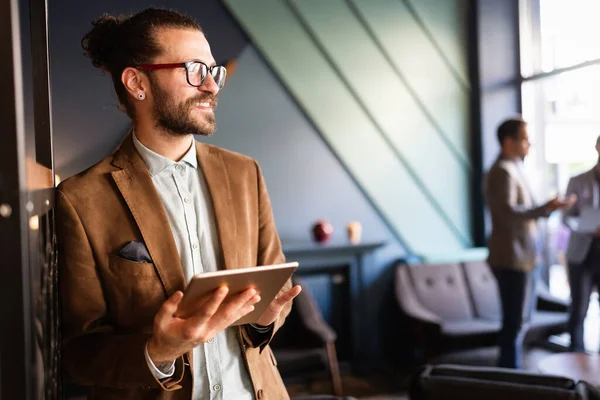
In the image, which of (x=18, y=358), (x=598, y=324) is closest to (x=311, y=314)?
(x=598, y=324)

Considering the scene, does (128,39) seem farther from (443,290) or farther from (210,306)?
(443,290)

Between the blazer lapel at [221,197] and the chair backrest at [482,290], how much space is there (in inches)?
156

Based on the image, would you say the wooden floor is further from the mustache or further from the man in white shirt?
the mustache

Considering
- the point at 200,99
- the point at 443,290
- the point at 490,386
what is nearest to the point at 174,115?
the point at 200,99

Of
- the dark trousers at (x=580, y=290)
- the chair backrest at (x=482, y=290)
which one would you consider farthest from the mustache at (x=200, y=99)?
the chair backrest at (x=482, y=290)

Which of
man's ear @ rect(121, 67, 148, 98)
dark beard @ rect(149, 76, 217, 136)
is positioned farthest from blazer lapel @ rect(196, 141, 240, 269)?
man's ear @ rect(121, 67, 148, 98)

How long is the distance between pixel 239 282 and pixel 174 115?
484 millimetres

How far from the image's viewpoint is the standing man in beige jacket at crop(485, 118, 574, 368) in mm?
3762

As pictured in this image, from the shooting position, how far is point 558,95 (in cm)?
527

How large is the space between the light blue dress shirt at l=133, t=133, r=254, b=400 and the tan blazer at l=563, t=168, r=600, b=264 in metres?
3.42

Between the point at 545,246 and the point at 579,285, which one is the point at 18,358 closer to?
the point at 579,285

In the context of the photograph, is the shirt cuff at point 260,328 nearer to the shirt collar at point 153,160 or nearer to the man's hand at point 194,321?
the man's hand at point 194,321

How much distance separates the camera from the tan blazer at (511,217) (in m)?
3.75

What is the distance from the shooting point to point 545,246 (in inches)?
211
